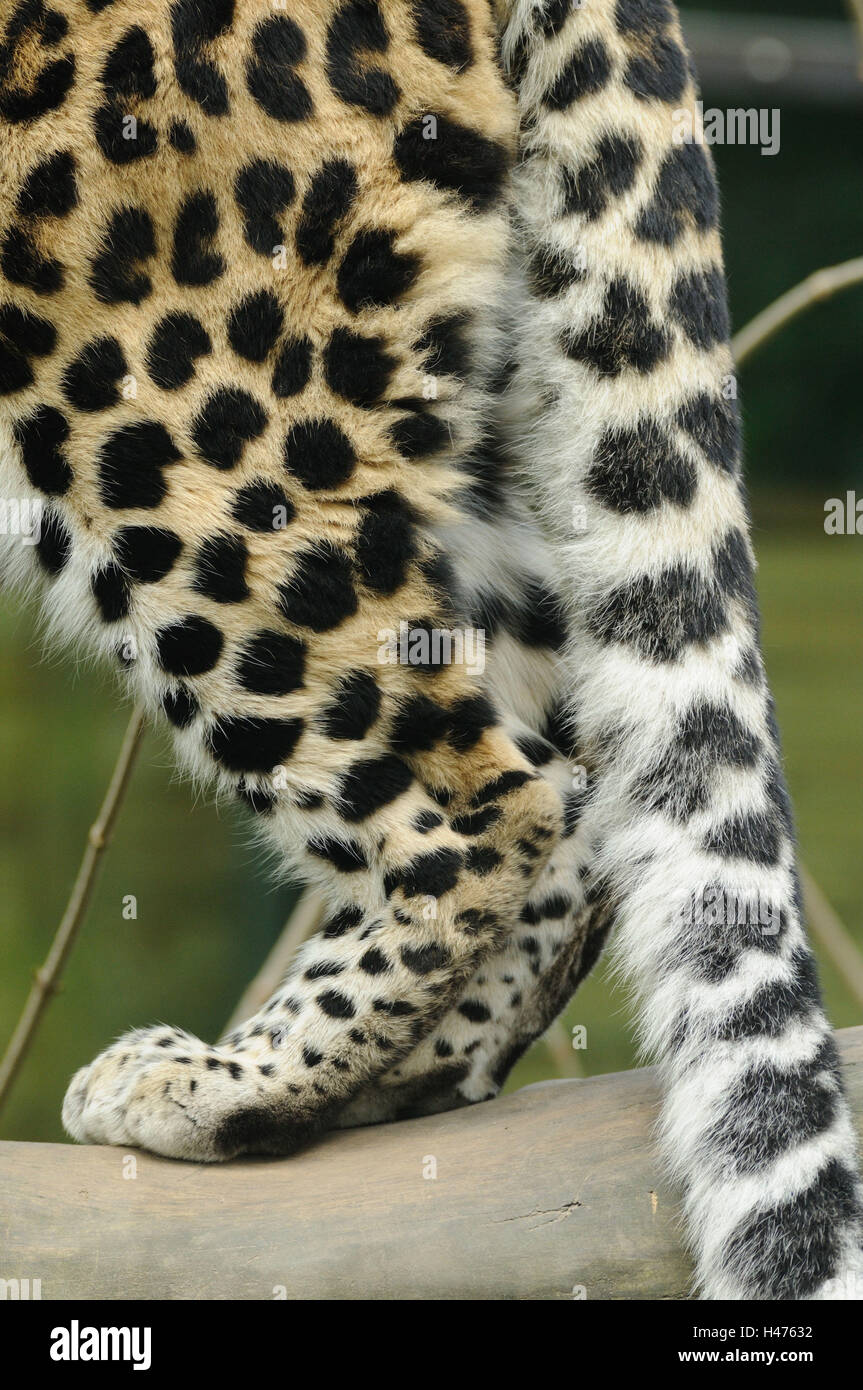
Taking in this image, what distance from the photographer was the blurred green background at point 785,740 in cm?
630

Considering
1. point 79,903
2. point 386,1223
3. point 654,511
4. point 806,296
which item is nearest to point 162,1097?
point 386,1223

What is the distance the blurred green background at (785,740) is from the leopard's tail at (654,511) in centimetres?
316

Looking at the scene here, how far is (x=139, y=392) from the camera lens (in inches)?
105

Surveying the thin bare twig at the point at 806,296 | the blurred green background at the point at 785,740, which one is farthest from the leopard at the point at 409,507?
the blurred green background at the point at 785,740

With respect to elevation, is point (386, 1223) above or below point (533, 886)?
below

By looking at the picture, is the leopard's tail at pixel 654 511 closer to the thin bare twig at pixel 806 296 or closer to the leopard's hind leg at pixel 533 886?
the leopard's hind leg at pixel 533 886

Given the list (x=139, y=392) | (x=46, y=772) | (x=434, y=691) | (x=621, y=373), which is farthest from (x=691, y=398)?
(x=46, y=772)

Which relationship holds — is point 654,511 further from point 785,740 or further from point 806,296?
point 785,740

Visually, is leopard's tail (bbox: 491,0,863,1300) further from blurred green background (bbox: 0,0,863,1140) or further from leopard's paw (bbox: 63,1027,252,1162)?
blurred green background (bbox: 0,0,863,1140)

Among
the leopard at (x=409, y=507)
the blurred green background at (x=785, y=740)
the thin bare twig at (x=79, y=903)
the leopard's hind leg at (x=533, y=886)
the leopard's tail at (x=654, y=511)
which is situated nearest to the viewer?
the leopard at (x=409, y=507)

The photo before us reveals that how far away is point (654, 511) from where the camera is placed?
2.87 m

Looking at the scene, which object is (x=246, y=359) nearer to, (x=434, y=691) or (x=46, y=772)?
(x=434, y=691)

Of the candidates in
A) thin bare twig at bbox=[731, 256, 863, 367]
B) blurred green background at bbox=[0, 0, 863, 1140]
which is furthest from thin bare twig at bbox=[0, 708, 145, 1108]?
blurred green background at bbox=[0, 0, 863, 1140]

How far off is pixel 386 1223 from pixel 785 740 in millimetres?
5512
